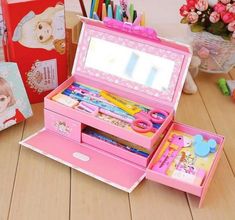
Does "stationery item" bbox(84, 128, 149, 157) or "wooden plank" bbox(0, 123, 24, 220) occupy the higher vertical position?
"stationery item" bbox(84, 128, 149, 157)

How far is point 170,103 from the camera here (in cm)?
71

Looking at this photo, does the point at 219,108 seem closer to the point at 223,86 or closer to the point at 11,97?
the point at 223,86

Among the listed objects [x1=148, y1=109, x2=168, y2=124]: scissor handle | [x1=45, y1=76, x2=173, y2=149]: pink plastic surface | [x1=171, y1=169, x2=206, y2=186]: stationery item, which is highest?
[x1=148, y1=109, x2=168, y2=124]: scissor handle

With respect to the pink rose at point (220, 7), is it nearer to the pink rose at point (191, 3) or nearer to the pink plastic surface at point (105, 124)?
the pink rose at point (191, 3)

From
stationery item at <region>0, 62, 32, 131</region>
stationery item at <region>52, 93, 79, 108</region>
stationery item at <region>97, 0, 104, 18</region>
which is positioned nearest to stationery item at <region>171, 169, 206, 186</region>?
stationery item at <region>52, 93, 79, 108</region>

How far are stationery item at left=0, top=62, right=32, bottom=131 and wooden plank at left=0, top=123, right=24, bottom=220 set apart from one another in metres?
0.02

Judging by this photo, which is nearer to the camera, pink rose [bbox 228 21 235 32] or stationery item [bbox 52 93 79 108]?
stationery item [bbox 52 93 79 108]

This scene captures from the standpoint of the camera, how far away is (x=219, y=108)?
2.93 feet

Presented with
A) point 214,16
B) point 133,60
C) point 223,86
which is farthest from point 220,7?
point 133,60

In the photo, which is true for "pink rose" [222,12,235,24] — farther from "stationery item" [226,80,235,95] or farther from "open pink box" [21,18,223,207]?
"open pink box" [21,18,223,207]

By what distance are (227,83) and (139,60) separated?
0.32 metres

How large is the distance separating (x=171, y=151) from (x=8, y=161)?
0.28 metres

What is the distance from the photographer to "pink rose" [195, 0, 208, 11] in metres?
0.90

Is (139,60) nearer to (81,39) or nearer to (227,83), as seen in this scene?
(81,39)
